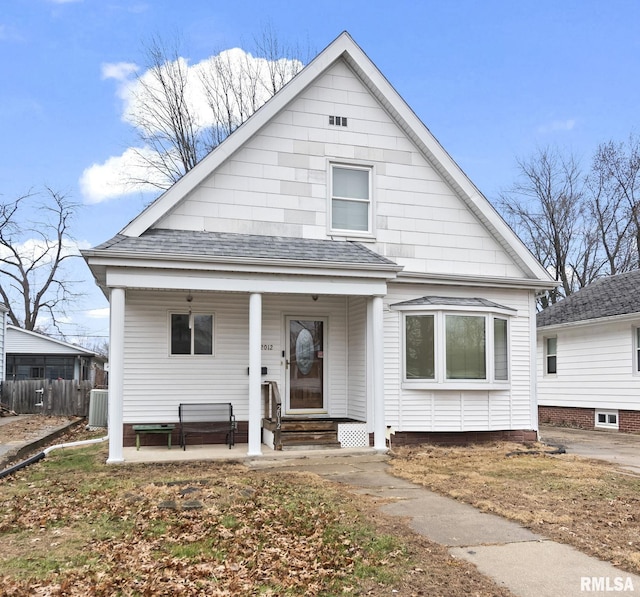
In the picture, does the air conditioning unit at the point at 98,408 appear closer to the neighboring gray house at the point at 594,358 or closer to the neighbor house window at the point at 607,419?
the neighboring gray house at the point at 594,358

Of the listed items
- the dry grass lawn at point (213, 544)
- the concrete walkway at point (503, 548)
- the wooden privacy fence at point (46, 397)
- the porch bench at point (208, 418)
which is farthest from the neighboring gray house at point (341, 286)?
the wooden privacy fence at point (46, 397)

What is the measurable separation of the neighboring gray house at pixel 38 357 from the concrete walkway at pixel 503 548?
3201 centimetres

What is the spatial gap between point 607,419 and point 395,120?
446 inches

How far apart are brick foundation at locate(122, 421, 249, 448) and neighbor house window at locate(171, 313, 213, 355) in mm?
1500

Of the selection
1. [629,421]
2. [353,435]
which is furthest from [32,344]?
[629,421]

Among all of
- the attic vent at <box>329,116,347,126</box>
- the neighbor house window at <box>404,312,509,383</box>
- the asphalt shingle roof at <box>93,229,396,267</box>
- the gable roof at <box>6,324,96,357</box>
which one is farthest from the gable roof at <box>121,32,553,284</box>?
the gable roof at <box>6,324,96,357</box>

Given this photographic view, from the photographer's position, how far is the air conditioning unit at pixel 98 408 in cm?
1791

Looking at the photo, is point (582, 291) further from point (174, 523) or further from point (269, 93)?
point (174, 523)

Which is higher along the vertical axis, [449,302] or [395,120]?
[395,120]

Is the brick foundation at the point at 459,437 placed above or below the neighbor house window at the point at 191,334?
below

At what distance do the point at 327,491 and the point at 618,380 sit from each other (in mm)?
12594

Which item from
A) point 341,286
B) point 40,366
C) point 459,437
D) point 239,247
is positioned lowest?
point 459,437

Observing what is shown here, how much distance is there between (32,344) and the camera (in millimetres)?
36312

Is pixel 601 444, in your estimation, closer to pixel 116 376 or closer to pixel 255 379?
pixel 255 379
